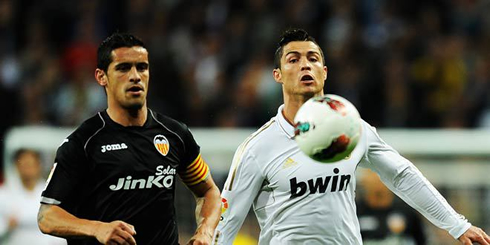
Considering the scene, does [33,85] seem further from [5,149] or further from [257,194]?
[257,194]

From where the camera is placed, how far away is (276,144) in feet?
22.9

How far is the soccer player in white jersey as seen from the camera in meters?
6.75

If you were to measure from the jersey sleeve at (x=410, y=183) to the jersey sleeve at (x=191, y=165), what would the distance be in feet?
3.99

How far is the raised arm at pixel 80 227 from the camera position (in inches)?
225

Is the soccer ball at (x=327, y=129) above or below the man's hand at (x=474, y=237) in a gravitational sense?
above

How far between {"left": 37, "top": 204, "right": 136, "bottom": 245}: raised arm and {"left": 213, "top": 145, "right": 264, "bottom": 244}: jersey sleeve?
116 cm

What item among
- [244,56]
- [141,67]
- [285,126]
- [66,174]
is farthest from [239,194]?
[244,56]

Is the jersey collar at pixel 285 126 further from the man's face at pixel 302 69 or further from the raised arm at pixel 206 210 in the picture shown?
the raised arm at pixel 206 210

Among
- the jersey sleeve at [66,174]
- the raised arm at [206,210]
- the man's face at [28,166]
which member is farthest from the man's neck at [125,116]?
the man's face at [28,166]

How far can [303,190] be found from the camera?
6.77 metres

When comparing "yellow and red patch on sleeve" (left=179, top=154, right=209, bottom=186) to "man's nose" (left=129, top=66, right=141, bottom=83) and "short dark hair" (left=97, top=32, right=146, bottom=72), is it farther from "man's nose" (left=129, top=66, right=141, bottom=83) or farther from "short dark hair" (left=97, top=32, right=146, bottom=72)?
"short dark hair" (left=97, top=32, right=146, bottom=72)

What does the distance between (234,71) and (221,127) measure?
1.52 m

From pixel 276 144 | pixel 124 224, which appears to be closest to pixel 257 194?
pixel 276 144

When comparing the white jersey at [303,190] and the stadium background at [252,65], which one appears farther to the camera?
the stadium background at [252,65]
